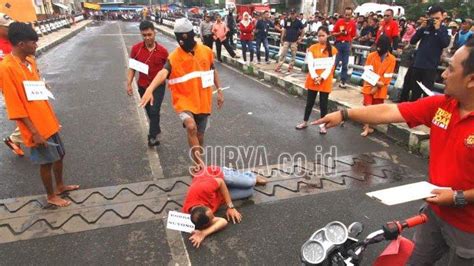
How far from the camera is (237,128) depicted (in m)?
6.52

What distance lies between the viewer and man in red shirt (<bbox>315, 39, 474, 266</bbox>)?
1.84 m

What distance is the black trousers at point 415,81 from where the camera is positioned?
20.4 ft

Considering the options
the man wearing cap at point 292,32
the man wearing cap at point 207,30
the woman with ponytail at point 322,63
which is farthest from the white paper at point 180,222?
the man wearing cap at point 207,30

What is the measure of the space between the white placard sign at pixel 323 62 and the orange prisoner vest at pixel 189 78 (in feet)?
7.83

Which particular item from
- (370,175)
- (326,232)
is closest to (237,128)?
(370,175)

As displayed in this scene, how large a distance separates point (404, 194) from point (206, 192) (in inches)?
84.7

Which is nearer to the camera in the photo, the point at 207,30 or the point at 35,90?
the point at 35,90

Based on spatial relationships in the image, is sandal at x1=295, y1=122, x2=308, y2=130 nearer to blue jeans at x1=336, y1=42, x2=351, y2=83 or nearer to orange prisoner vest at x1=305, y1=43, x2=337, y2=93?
orange prisoner vest at x1=305, y1=43, x2=337, y2=93

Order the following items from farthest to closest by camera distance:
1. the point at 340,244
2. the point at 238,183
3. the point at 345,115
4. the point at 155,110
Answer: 1. the point at 155,110
2. the point at 238,183
3. the point at 345,115
4. the point at 340,244

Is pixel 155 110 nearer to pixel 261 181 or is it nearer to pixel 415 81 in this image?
pixel 261 181

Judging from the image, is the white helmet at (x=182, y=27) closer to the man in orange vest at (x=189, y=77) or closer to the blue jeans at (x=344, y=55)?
the man in orange vest at (x=189, y=77)

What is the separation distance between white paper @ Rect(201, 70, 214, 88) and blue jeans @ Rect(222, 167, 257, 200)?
1.15m

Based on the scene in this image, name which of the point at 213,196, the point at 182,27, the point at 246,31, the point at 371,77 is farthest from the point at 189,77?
the point at 246,31

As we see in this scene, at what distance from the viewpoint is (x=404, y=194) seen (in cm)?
183
